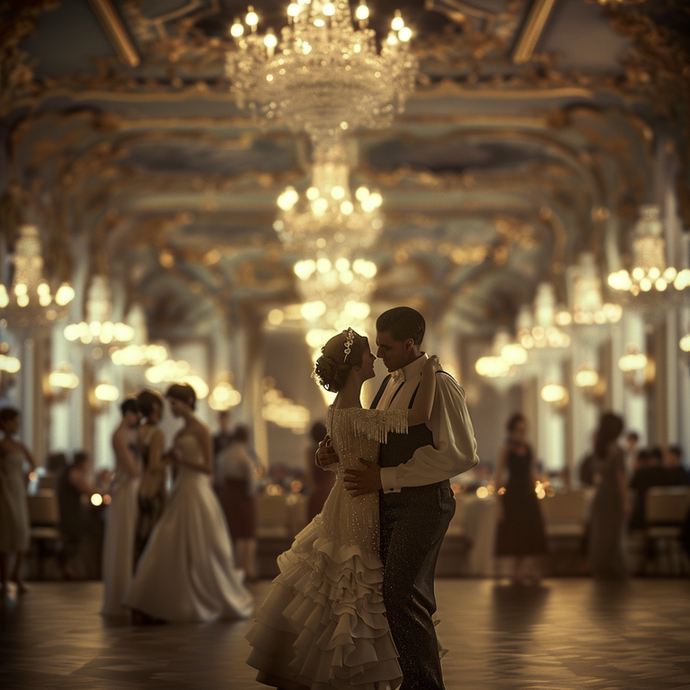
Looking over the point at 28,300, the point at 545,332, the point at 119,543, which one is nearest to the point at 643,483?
the point at 545,332

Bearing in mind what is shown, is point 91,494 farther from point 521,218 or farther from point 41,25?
point 521,218

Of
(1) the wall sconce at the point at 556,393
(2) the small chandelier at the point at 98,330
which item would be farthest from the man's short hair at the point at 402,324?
(1) the wall sconce at the point at 556,393

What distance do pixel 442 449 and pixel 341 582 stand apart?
61 centimetres

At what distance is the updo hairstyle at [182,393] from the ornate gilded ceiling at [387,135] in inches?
196

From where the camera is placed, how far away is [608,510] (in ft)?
33.4

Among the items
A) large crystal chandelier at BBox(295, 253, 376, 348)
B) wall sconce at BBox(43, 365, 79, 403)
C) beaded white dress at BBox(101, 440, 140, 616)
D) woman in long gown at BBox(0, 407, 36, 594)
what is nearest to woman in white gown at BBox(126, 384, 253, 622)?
beaded white dress at BBox(101, 440, 140, 616)

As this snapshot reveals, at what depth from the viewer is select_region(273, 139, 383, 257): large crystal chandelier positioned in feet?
40.1

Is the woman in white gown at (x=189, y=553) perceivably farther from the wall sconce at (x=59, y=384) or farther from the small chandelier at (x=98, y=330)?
the small chandelier at (x=98, y=330)

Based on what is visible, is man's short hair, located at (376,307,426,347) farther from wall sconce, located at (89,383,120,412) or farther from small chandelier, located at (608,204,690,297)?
wall sconce, located at (89,383,120,412)

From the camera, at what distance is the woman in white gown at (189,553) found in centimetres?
688

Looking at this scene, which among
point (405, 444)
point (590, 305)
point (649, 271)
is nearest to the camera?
point (405, 444)

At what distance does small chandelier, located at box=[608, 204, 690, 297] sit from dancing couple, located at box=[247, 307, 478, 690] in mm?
8295

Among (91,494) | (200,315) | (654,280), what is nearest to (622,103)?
(654,280)

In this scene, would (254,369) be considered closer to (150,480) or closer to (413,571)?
(150,480)
